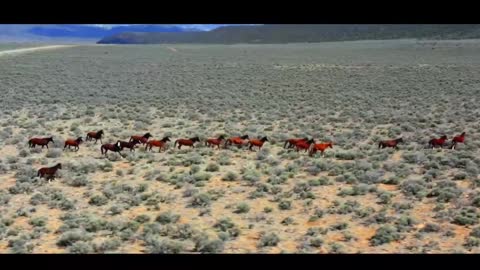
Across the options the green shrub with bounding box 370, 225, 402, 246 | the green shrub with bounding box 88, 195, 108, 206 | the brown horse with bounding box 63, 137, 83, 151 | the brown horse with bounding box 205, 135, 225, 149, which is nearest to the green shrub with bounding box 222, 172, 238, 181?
the green shrub with bounding box 88, 195, 108, 206

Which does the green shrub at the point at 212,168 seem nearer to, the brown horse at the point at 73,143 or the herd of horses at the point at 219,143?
the herd of horses at the point at 219,143

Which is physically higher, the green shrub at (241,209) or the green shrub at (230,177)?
the green shrub at (241,209)

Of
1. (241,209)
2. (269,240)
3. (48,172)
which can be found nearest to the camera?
(269,240)

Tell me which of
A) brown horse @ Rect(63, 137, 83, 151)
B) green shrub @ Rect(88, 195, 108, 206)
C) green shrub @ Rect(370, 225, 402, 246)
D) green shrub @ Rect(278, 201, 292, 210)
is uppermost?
green shrub @ Rect(370, 225, 402, 246)

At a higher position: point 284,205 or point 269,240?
point 269,240

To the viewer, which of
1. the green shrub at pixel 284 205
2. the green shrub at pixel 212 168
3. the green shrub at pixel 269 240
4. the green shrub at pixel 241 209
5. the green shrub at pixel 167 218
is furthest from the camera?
the green shrub at pixel 212 168

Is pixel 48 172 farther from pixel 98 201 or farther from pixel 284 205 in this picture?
pixel 284 205

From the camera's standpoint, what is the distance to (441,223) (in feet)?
33.4

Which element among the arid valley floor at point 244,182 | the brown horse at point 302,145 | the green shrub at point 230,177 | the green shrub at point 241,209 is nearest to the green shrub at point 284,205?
the arid valley floor at point 244,182

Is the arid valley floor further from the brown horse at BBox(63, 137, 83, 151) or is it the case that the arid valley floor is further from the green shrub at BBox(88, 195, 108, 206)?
the brown horse at BBox(63, 137, 83, 151)

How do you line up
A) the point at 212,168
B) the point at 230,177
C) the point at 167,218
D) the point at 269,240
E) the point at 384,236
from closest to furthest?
the point at 269,240 < the point at 384,236 < the point at 167,218 < the point at 230,177 < the point at 212,168

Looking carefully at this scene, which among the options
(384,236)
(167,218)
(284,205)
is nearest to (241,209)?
(284,205)

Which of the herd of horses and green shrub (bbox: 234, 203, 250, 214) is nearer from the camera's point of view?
green shrub (bbox: 234, 203, 250, 214)
